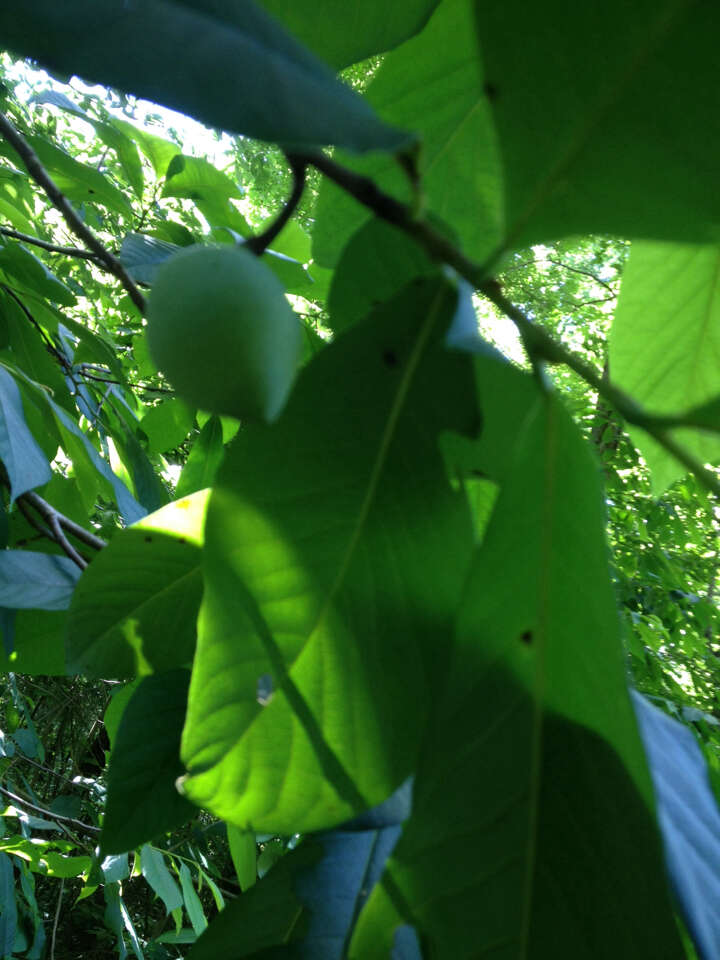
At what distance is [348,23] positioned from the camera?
40 cm

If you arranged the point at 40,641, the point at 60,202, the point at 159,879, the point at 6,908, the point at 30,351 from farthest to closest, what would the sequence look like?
1. the point at 6,908
2. the point at 159,879
3. the point at 30,351
4. the point at 60,202
5. the point at 40,641

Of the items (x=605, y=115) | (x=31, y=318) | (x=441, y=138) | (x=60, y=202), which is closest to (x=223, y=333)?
(x=605, y=115)

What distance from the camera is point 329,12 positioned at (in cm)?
40

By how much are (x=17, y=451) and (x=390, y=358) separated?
1.47ft

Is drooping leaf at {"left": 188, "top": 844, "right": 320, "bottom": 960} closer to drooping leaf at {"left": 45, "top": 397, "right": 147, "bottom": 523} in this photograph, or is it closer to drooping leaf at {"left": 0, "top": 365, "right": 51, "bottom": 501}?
drooping leaf at {"left": 0, "top": 365, "right": 51, "bottom": 501}

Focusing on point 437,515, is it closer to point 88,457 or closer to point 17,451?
point 17,451

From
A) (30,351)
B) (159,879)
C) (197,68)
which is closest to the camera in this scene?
(197,68)

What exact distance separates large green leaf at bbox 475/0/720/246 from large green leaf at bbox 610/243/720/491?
245 mm

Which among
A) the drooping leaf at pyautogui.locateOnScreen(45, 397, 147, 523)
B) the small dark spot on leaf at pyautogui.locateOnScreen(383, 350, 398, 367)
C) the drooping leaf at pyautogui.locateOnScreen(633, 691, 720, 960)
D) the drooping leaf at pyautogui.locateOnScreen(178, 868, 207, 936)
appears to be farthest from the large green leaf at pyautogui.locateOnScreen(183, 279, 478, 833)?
the drooping leaf at pyautogui.locateOnScreen(178, 868, 207, 936)

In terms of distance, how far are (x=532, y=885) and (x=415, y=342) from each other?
0.78 ft

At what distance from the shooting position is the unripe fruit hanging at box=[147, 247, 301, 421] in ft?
0.87

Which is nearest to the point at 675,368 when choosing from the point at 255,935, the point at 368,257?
the point at 368,257

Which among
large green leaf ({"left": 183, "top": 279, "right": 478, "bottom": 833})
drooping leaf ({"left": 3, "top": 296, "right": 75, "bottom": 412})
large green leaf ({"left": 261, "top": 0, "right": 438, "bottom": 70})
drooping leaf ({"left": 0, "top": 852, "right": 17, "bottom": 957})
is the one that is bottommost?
drooping leaf ({"left": 0, "top": 852, "right": 17, "bottom": 957})

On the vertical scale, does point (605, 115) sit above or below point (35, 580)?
above
